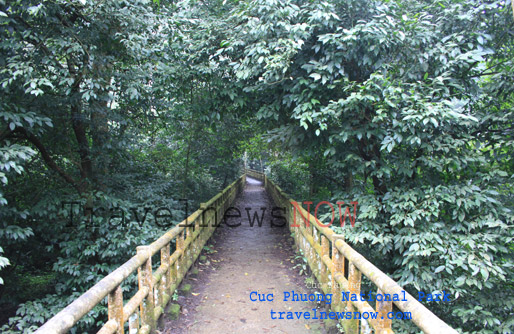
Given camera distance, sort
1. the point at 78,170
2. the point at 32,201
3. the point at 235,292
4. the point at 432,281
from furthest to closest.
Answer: the point at 78,170, the point at 32,201, the point at 235,292, the point at 432,281

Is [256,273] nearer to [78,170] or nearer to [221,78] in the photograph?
[221,78]

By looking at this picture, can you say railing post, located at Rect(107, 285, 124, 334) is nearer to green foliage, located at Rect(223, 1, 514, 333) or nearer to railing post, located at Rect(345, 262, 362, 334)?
railing post, located at Rect(345, 262, 362, 334)

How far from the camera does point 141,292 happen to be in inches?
123

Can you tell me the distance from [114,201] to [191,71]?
283cm

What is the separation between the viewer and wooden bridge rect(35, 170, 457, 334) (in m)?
1.96

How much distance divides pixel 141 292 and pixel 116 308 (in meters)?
0.60

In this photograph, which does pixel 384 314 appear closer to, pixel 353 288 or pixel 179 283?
pixel 353 288

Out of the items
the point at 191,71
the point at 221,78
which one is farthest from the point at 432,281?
the point at 191,71

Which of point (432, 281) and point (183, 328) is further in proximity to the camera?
point (432, 281)

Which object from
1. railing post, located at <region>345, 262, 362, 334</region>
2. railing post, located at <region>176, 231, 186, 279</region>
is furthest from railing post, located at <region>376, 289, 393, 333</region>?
railing post, located at <region>176, 231, 186, 279</region>

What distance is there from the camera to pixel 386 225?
5004mm

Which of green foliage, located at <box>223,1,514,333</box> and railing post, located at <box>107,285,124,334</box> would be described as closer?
railing post, located at <box>107,285,124,334</box>

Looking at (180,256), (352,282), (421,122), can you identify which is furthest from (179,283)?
(421,122)

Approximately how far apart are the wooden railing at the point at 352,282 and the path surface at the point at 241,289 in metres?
0.47
